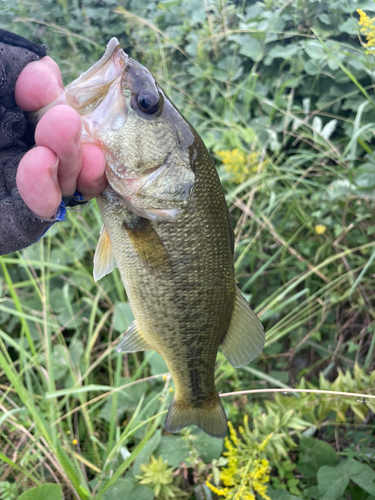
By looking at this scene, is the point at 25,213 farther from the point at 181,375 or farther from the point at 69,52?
the point at 69,52

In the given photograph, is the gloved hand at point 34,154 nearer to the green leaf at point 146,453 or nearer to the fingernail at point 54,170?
the fingernail at point 54,170

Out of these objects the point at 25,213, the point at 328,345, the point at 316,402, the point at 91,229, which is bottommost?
the point at 328,345

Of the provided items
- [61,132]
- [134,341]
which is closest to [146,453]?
[134,341]

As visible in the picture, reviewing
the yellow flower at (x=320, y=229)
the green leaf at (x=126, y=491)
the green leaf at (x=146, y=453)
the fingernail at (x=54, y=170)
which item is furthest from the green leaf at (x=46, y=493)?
the yellow flower at (x=320, y=229)

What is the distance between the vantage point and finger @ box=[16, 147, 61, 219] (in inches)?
36.5

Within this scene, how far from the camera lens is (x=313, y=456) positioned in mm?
1606

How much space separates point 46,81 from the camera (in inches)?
43.8

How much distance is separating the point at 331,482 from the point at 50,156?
5.21ft

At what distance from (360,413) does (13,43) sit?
6.30 ft

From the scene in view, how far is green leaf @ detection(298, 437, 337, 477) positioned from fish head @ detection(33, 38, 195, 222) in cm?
120

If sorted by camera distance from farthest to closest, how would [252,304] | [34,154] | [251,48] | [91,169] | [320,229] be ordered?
[251,48] < [252,304] < [320,229] < [91,169] < [34,154]

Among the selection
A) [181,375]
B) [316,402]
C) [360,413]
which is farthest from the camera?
[316,402]

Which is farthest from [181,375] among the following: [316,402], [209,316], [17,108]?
[17,108]

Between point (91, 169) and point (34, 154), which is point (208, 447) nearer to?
point (91, 169)
